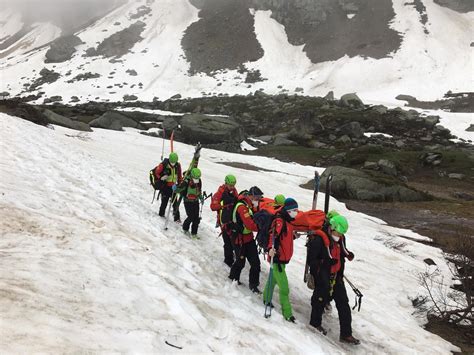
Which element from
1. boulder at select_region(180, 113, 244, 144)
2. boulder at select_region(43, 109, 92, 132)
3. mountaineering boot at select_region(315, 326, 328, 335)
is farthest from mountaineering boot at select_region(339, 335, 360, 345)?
boulder at select_region(180, 113, 244, 144)

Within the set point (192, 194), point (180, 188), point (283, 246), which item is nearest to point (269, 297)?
point (283, 246)

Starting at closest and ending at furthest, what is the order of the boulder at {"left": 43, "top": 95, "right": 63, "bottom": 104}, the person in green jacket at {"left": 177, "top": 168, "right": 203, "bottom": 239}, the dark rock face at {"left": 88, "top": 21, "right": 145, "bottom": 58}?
the person in green jacket at {"left": 177, "top": 168, "right": 203, "bottom": 239} → the boulder at {"left": 43, "top": 95, "right": 63, "bottom": 104} → the dark rock face at {"left": 88, "top": 21, "right": 145, "bottom": 58}

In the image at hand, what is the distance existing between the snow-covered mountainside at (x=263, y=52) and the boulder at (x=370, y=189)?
5040cm

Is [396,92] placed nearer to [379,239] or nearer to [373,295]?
[379,239]

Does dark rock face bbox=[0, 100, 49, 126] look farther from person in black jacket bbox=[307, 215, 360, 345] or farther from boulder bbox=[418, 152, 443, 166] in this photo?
boulder bbox=[418, 152, 443, 166]

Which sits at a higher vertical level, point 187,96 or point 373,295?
point 187,96

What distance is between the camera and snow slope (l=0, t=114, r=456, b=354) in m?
4.97

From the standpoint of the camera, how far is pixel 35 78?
10394 cm

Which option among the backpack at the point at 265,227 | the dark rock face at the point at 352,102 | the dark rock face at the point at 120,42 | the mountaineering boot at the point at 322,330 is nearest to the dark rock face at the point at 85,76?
the dark rock face at the point at 120,42

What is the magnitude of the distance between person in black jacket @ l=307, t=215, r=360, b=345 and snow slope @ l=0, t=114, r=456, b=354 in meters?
0.36

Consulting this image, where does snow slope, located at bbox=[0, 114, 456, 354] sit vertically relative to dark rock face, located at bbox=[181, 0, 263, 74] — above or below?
below

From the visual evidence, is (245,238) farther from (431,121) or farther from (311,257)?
(431,121)

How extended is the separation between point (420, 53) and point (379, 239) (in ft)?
264

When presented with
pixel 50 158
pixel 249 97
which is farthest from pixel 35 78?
pixel 50 158
